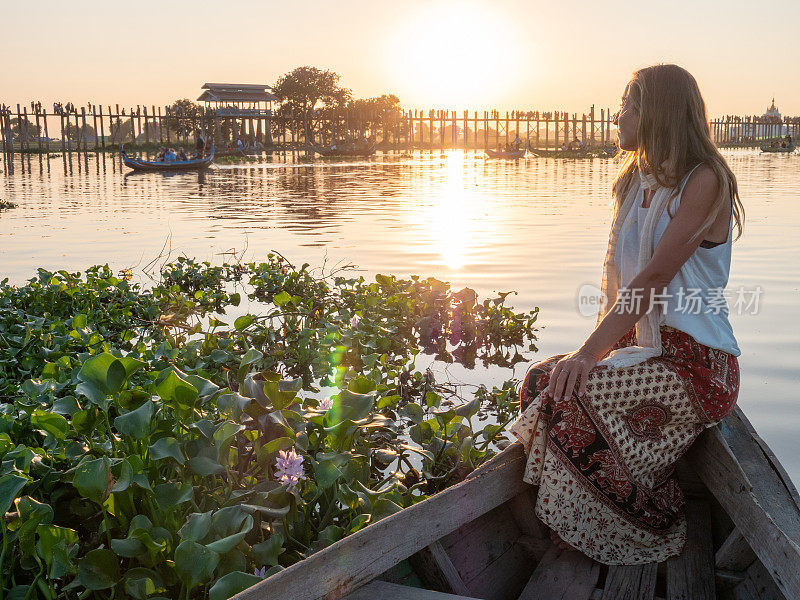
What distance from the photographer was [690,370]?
2.55 metres

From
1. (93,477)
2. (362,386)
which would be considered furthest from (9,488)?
(362,386)

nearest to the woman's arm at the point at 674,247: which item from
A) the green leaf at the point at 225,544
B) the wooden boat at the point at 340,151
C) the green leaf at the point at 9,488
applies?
the green leaf at the point at 225,544

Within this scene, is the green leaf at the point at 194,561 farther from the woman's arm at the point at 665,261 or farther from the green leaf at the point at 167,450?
the woman's arm at the point at 665,261

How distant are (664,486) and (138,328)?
435cm

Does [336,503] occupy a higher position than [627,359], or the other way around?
[627,359]

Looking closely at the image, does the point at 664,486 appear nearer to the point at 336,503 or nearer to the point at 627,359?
the point at 627,359

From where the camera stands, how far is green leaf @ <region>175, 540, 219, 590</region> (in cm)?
191

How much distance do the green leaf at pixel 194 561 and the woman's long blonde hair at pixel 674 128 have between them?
71.3 inches

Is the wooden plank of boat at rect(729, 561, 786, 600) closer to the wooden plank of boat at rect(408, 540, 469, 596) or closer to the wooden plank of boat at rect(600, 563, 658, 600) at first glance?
the wooden plank of boat at rect(600, 563, 658, 600)

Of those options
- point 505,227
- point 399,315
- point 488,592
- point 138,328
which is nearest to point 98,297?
point 138,328

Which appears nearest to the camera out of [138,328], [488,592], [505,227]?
[488,592]

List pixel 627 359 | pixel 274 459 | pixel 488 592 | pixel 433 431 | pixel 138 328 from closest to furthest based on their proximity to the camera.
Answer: pixel 488 592 < pixel 627 359 < pixel 274 459 < pixel 433 431 < pixel 138 328

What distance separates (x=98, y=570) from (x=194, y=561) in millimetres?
279

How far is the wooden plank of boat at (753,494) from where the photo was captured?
1897mm
